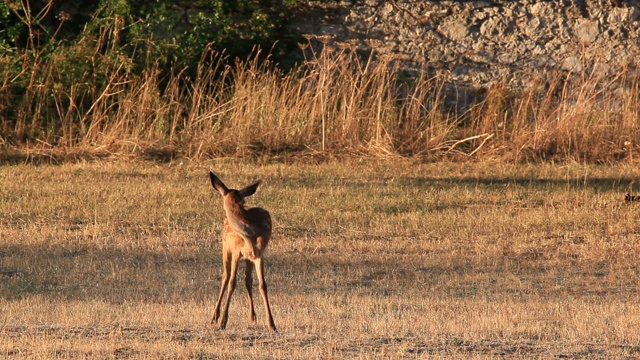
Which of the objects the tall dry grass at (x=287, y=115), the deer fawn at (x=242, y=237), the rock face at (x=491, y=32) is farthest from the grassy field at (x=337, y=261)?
the rock face at (x=491, y=32)

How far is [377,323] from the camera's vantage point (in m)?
7.79

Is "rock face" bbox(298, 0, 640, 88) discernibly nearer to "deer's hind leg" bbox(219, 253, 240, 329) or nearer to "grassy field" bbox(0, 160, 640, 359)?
"grassy field" bbox(0, 160, 640, 359)

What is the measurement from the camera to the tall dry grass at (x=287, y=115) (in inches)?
664

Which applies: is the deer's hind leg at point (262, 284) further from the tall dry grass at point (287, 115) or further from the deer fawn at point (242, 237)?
the tall dry grass at point (287, 115)

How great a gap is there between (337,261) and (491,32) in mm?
10471

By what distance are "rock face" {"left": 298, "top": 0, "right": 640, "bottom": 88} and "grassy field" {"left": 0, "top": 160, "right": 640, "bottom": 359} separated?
12.5 feet

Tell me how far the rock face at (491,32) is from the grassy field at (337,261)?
380 centimetres

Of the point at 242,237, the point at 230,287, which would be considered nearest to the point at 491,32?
the point at 230,287

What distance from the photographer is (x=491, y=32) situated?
20.0 m

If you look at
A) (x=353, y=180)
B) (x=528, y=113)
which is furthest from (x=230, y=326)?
(x=528, y=113)

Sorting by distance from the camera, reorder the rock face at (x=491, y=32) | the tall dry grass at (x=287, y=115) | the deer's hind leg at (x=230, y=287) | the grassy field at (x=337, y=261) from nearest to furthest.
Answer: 1. the grassy field at (x=337, y=261)
2. the deer's hind leg at (x=230, y=287)
3. the tall dry grass at (x=287, y=115)
4. the rock face at (x=491, y=32)

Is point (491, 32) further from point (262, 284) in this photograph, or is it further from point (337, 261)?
point (262, 284)

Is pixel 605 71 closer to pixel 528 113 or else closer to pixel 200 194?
pixel 528 113

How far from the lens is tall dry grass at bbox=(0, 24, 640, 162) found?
55.3ft
